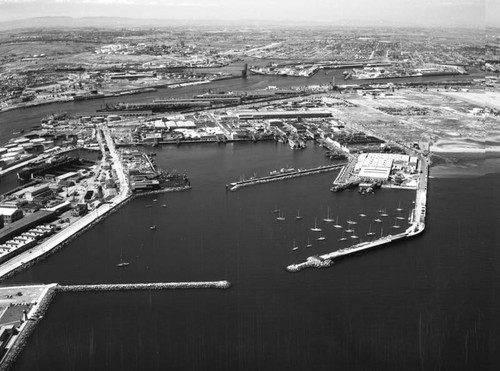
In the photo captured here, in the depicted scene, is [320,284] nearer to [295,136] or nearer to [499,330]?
[499,330]

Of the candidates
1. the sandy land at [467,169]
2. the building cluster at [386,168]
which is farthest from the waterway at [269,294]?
the sandy land at [467,169]

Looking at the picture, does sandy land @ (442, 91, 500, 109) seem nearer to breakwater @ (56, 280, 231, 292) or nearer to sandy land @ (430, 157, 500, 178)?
sandy land @ (430, 157, 500, 178)

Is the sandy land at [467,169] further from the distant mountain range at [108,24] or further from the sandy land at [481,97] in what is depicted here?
the distant mountain range at [108,24]

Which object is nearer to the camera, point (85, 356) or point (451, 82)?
point (85, 356)

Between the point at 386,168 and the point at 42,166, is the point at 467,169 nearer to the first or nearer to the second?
the point at 386,168

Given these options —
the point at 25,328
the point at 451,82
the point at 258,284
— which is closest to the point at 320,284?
the point at 258,284

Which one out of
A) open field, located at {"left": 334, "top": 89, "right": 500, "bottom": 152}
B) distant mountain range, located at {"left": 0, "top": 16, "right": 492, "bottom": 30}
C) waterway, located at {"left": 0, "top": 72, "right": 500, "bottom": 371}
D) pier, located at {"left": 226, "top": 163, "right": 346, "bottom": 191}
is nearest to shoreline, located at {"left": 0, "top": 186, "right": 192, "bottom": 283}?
waterway, located at {"left": 0, "top": 72, "right": 500, "bottom": 371}
